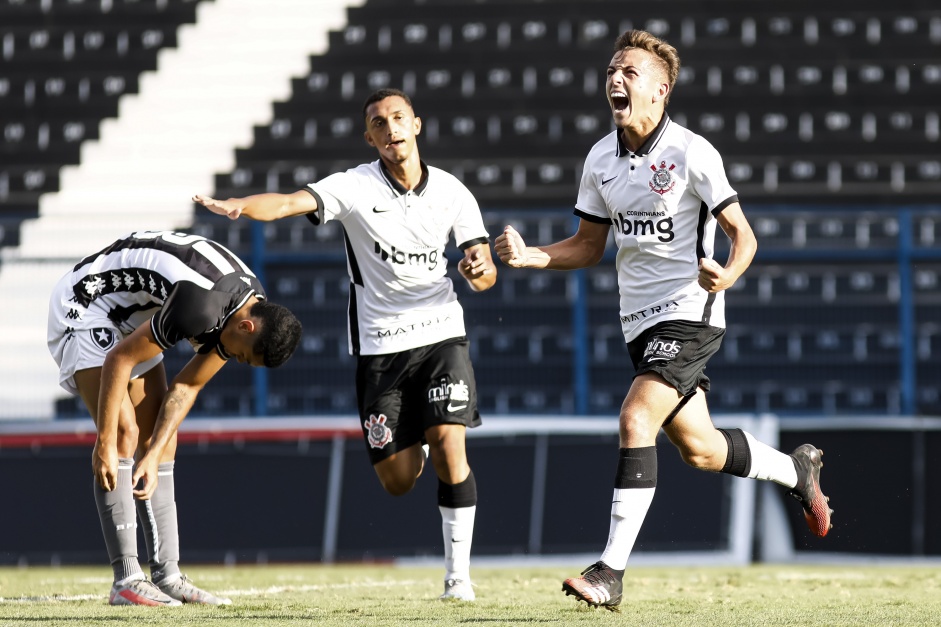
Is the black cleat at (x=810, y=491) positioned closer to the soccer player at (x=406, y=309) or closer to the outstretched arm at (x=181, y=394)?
the soccer player at (x=406, y=309)

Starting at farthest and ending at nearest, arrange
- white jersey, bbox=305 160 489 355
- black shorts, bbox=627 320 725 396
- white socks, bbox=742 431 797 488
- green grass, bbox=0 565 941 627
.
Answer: white jersey, bbox=305 160 489 355 < white socks, bbox=742 431 797 488 < black shorts, bbox=627 320 725 396 < green grass, bbox=0 565 941 627

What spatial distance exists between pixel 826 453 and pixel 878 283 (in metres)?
3.35

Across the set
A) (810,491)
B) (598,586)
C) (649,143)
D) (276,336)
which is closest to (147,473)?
(276,336)

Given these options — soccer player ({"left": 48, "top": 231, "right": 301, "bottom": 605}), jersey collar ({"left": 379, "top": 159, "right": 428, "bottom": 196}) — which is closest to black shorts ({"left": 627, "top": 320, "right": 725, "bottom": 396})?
soccer player ({"left": 48, "top": 231, "right": 301, "bottom": 605})

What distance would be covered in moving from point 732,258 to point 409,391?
5.47ft

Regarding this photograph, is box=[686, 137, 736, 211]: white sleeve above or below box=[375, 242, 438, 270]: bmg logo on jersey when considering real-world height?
above

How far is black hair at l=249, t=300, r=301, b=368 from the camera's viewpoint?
4496 millimetres

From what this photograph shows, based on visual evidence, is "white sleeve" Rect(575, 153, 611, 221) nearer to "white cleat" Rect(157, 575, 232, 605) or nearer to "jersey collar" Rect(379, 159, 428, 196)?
"jersey collar" Rect(379, 159, 428, 196)

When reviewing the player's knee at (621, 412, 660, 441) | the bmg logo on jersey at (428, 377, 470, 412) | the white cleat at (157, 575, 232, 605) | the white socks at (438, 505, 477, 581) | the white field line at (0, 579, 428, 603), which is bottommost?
the white field line at (0, 579, 428, 603)

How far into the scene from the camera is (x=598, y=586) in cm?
419

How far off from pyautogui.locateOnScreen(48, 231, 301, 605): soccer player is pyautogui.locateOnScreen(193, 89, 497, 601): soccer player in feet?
2.46

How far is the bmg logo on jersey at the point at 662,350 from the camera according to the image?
4.61 meters

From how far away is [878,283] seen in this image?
37.0 ft

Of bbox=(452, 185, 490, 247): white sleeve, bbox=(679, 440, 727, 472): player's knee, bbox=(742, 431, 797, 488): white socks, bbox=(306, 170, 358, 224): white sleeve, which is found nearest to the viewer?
bbox=(679, 440, 727, 472): player's knee
